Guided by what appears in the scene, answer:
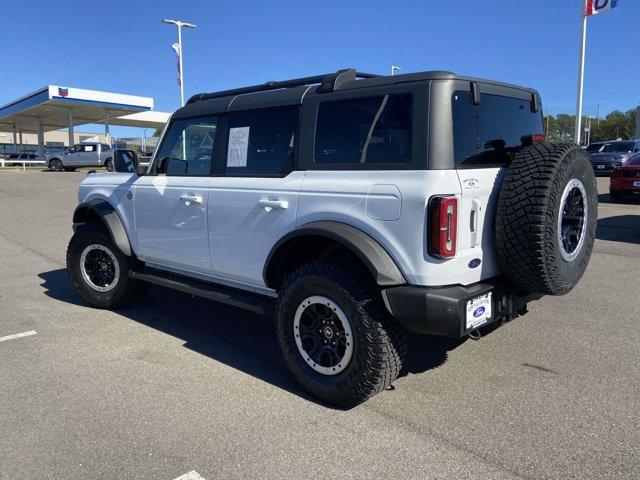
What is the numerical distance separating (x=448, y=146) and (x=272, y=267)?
1.51m

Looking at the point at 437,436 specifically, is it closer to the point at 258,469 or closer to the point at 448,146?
the point at 258,469

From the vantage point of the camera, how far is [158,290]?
621cm

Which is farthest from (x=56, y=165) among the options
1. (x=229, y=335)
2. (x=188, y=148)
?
(x=229, y=335)

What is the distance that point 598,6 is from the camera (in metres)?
20.6

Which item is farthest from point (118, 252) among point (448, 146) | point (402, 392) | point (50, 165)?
point (50, 165)

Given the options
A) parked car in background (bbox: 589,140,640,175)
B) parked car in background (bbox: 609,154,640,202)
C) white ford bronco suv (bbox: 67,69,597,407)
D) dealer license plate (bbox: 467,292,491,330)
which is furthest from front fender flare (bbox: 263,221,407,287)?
parked car in background (bbox: 589,140,640,175)

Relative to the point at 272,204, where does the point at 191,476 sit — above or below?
below

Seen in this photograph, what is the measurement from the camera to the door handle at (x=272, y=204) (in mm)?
3516

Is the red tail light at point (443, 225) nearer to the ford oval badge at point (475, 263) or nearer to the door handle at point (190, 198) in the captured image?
the ford oval badge at point (475, 263)

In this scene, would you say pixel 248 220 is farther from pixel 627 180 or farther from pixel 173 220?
pixel 627 180

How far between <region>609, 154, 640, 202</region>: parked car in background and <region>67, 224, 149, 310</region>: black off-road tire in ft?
39.7

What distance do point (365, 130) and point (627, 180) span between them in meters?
12.0

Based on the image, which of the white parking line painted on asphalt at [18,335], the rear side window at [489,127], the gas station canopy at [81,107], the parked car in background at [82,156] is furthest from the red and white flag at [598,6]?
the gas station canopy at [81,107]

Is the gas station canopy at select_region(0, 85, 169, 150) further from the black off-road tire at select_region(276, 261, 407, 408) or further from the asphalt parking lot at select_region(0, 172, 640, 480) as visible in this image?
the black off-road tire at select_region(276, 261, 407, 408)
